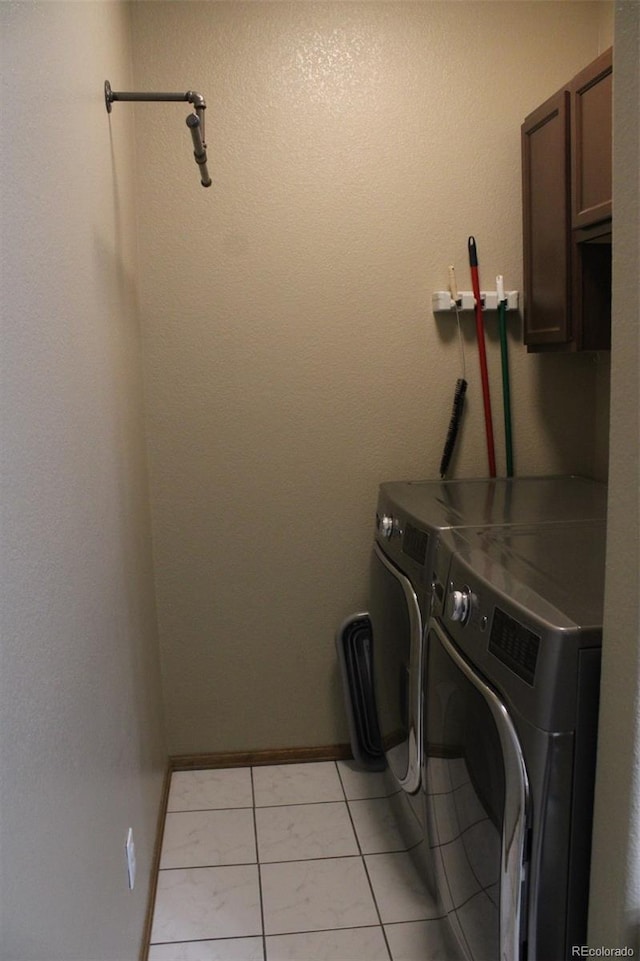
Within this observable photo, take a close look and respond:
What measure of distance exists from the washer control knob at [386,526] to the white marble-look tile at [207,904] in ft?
3.13

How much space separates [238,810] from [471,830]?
1.21 m

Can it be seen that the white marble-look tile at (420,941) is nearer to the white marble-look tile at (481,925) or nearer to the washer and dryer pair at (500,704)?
the washer and dryer pair at (500,704)

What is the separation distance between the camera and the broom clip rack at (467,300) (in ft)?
8.64

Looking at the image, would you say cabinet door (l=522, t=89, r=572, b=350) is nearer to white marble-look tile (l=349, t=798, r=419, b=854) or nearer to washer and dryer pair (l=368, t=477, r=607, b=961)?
washer and dryer pair (l=368, t=477, r=607, b=961)

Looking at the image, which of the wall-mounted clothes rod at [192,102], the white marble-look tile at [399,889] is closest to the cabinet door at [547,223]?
the wall-mounted clothes rod at [192,102]

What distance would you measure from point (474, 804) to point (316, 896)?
33.2 inches

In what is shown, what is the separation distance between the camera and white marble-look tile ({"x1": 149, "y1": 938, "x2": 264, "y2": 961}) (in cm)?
191

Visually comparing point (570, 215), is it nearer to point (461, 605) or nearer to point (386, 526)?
point (386, 526)

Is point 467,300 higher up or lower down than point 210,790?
higher up

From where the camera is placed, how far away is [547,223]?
2.41 m

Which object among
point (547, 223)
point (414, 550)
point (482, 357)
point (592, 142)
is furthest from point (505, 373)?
point (414, 550)

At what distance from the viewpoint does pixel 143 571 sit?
93.8 inches

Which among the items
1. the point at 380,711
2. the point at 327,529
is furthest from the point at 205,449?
the point at 380,711

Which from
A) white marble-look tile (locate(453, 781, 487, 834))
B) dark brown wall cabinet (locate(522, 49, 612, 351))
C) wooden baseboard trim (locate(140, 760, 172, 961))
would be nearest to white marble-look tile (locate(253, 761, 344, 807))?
wooden baseboard trim (locate(140, 760, 172, 961))
